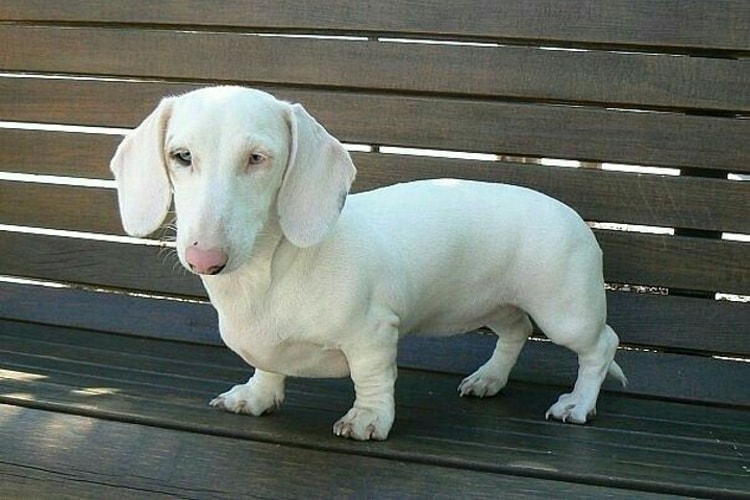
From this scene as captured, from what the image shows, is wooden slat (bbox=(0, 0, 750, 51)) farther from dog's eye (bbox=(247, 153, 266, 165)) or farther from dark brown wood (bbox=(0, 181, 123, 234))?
dog's eye (bbox=(247, 153, 266, 165))

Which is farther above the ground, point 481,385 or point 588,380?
point 588,380

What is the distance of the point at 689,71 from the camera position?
2633 mm

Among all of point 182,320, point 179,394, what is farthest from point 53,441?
point 182,320

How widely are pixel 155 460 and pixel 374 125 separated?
1.27 meters

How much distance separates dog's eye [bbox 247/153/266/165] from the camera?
69.7 inches

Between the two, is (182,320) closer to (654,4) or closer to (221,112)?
(221,112)

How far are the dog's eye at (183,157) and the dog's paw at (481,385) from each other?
1.01 metres

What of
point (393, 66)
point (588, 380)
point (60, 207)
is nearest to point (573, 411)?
point (588, 380)

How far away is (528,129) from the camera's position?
2727mm

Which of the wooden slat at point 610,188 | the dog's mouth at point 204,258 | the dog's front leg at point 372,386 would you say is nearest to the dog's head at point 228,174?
the dog's mouth at point 204,258

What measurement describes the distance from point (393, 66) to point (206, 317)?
0.88 m

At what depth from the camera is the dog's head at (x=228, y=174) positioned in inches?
66.8

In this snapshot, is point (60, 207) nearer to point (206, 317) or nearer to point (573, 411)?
point (206, 317)

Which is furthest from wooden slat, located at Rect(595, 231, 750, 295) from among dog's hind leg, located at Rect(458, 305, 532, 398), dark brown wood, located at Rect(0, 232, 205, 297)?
dark brown wood, located at Rect(0, 232, 205, 297)
